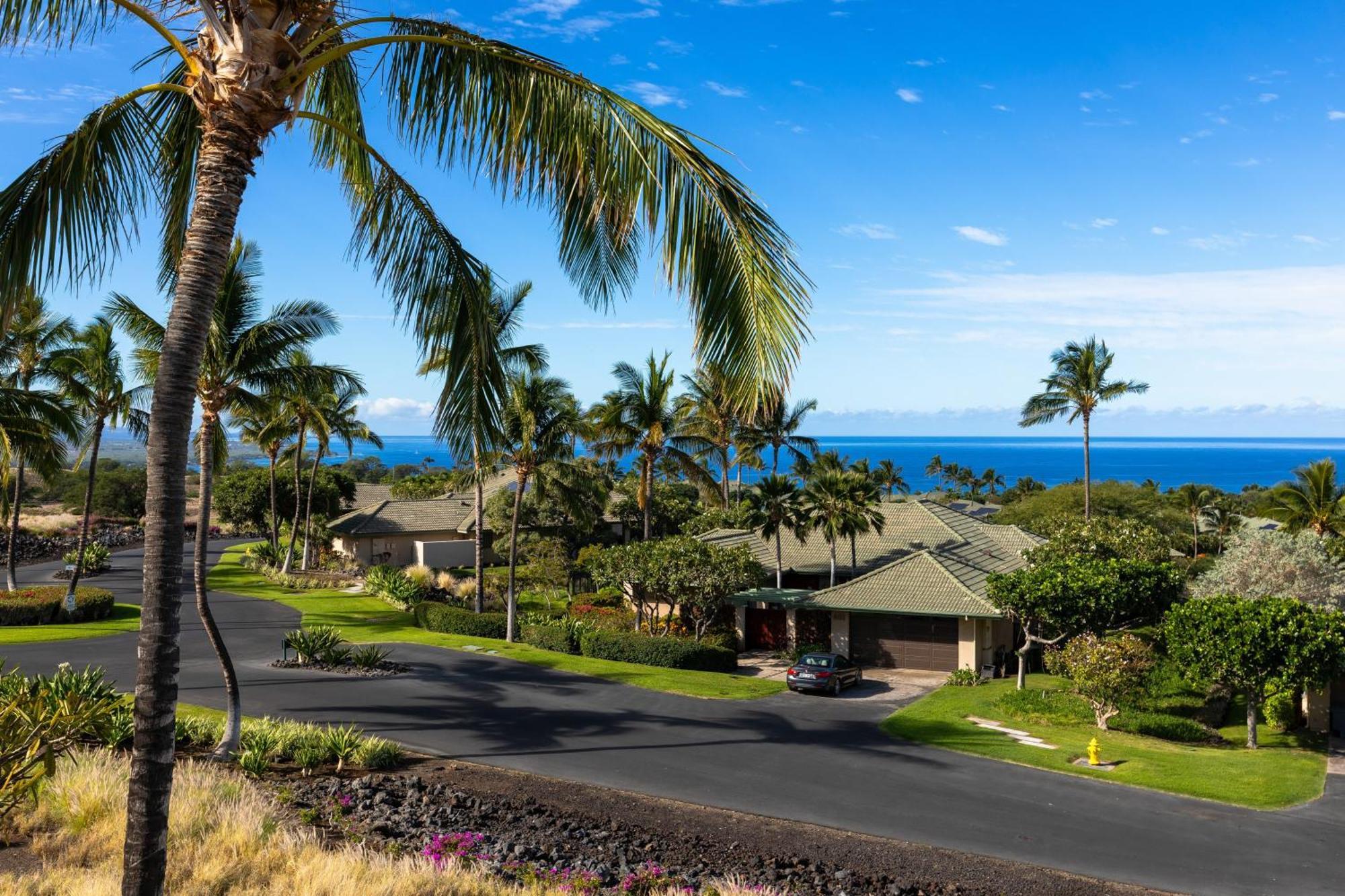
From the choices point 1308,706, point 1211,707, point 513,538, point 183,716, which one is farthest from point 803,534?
point 183,716

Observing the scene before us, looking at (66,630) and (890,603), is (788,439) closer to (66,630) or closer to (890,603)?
(890,603)

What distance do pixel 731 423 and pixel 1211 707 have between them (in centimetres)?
2820

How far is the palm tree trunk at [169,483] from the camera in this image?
6359 millimetres

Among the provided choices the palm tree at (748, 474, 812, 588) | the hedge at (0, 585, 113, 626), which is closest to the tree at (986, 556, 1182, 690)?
the palm tree at (748, 474, 812, 588)

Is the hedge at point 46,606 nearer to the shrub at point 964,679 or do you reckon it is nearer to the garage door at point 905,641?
the garage door at point 905,641

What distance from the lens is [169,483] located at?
21.7ft

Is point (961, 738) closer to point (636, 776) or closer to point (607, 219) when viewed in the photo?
point (636, 776)

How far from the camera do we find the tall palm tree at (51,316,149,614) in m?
32.3

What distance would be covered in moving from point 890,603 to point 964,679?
12.1 ft

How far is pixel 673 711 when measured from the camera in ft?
75.3

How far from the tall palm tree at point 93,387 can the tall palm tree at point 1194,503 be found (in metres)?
71.2

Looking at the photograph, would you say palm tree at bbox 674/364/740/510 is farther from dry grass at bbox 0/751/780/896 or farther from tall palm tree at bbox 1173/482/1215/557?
tall palm tree at bbox 1173/482/1215/557

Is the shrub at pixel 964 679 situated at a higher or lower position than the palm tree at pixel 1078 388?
lower

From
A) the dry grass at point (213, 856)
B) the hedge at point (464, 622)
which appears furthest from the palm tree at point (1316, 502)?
the dry grass at point (213, 856)
